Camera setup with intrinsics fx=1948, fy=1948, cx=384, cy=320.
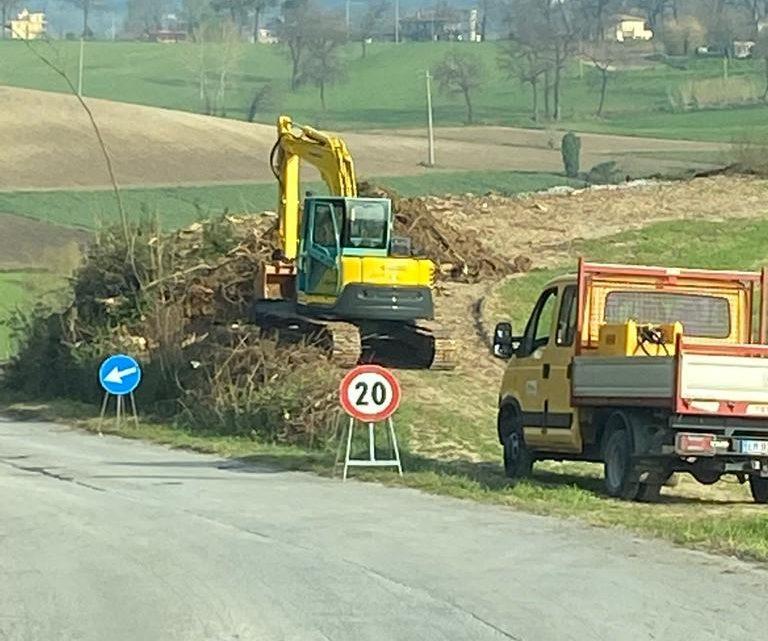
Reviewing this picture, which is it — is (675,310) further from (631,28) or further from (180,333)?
(631,28)

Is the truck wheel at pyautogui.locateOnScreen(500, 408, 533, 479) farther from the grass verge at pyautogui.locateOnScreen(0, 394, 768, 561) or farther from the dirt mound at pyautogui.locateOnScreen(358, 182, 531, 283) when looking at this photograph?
the dirt mound at pyautogui.locateOnScreen(358, 182, 531, 283)

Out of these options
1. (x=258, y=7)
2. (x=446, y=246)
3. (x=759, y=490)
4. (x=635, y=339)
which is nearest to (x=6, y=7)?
(x=258, y=7)

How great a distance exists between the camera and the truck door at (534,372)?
75.1 ft

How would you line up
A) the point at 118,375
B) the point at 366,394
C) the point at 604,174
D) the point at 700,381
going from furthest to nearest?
the point at 604,174 < the point at 118,375 < the point at 366,394 < the point at 700,381

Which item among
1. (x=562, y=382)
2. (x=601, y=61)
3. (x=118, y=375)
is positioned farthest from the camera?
(x=601, y=61)

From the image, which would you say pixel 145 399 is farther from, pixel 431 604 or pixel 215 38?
pixel 215 38

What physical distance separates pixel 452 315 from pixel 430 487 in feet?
53.3

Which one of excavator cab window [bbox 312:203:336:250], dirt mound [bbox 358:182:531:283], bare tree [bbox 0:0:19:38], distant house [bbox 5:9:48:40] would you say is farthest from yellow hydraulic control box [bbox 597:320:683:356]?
bare tree [bbox 0:0:19:38]

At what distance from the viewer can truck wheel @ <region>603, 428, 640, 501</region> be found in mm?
20891

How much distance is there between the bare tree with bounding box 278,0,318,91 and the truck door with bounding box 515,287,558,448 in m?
116

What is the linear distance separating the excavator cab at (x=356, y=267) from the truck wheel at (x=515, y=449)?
9718 mm

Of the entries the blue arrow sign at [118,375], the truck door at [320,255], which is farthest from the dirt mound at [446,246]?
the blue arrow sign at [118,375]

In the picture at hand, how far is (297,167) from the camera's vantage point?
38125 millimetres

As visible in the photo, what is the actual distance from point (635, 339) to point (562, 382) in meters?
1.09
